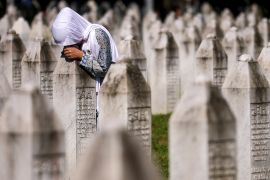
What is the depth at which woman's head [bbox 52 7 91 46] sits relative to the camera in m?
13.5

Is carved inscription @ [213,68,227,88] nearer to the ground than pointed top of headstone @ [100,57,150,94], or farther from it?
farther from it

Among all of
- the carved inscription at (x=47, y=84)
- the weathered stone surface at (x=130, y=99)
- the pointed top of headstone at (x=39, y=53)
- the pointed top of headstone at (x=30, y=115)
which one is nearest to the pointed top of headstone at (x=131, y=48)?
the pointed top of headstone at (x=39, y=53)

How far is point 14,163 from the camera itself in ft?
29.6

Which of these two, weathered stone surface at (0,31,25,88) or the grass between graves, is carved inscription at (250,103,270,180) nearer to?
the grass between graves

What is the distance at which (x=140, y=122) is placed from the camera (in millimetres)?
11594

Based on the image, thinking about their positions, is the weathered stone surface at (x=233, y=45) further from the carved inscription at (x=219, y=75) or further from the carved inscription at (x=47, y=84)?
the carved inscription at (x=47, y=84)

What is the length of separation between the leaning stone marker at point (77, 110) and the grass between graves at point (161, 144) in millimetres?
908

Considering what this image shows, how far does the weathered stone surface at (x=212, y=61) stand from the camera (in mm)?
17922

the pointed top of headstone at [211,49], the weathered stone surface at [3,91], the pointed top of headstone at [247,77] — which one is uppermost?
Result: the pointed top of headstone at [211,49]

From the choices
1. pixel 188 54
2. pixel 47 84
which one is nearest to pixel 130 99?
pixel 47 84

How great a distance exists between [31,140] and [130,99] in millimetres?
2821

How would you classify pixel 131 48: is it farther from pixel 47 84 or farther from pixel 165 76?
pixel 47 84

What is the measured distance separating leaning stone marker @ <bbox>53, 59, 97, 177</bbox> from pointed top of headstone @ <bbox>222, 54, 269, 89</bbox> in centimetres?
180

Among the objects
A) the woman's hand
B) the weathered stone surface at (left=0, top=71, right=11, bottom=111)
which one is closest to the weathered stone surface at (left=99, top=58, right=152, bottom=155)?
the weathered stone surface at (left=0, top=71, right=11, bottom=111)
